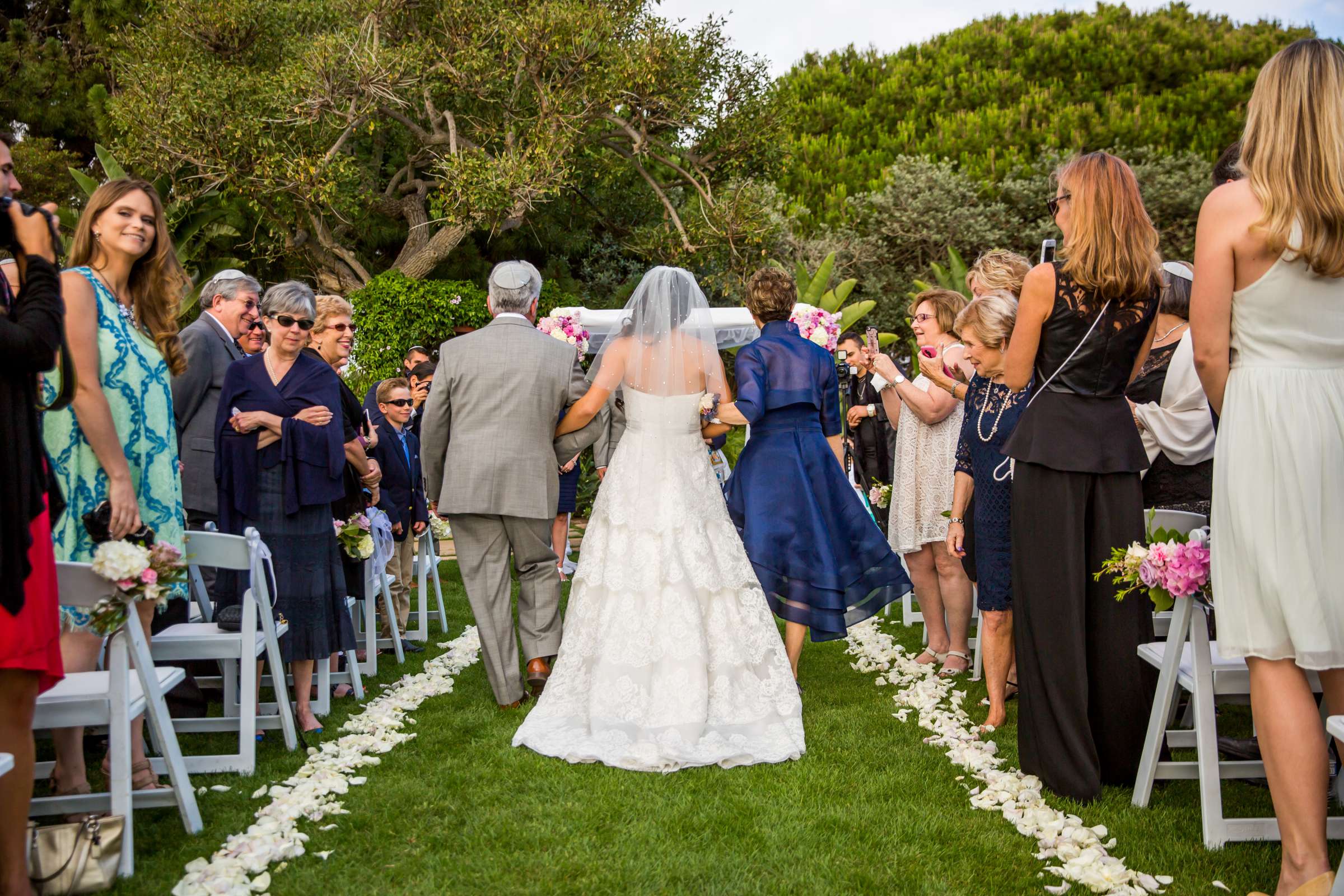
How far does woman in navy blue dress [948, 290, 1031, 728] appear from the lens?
4.82 m

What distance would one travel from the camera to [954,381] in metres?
6.00

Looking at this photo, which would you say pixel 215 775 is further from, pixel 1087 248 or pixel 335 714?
pixel 1087 248

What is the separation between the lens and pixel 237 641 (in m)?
4.26

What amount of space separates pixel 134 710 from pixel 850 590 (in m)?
3.48

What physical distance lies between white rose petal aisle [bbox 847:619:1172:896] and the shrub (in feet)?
31.2

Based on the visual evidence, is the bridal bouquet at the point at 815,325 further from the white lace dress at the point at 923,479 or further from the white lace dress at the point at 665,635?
the white lace dress at the point at 665,635

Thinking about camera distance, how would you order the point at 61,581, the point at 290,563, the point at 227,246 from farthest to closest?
1. the point at 227,246
2. the point at 290,563
3. the point at 61,581

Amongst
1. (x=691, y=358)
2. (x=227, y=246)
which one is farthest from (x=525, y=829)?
(x=227, y=246)

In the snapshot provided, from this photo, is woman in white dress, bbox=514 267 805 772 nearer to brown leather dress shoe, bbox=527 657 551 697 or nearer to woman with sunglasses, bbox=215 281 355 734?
brown leather dress shoe, bbox=527 657 551 697

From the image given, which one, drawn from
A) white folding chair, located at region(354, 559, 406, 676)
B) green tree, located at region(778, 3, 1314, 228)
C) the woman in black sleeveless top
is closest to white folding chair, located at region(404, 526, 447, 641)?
white folding chair, located at region(354, 559, 406, 676)

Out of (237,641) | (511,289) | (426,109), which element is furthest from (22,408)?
(426,109)

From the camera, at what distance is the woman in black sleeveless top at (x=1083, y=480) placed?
3.77 m

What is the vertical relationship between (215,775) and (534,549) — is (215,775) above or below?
below

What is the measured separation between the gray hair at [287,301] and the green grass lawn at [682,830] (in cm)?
200
